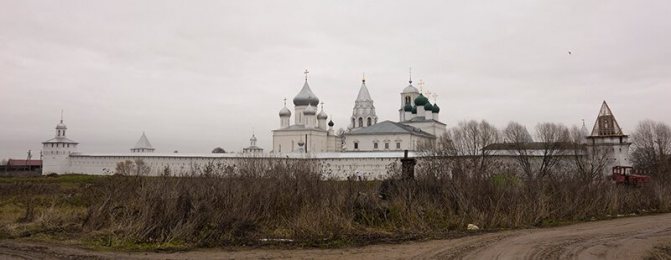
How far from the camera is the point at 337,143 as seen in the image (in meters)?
61.8

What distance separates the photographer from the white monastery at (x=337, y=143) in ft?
145

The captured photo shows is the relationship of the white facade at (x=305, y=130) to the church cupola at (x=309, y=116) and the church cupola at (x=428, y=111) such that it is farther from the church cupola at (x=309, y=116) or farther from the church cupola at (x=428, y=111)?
the church cupola at (x=428, y=111)

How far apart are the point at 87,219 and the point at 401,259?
7098 mm

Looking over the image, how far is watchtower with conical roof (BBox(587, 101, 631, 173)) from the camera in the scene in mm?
42938

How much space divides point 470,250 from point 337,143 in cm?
5273

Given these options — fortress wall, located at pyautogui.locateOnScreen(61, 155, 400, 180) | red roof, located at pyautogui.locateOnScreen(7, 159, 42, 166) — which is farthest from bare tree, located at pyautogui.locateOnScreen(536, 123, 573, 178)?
red roof, located at pyautogui.locateOnScreen(7, 159, 42, 166)

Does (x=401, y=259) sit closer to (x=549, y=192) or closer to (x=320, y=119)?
(x=549, y=192)

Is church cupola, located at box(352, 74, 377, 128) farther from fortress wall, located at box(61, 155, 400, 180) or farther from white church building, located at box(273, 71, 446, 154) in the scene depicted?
fortress wall, located at box(61, 155, 400, 180)

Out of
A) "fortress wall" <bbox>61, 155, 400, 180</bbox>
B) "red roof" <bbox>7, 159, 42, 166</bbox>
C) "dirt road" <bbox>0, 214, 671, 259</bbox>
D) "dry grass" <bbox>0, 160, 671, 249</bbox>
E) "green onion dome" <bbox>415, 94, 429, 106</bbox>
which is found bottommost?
"dirt road" <bbox>0, 214, 671, 259</bbox>

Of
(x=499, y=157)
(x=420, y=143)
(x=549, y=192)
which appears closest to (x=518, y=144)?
(x=499, y=157)

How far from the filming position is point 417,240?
10.4 m

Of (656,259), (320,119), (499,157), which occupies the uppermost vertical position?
(320,119)

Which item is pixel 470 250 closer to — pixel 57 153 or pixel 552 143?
pixel 552 143

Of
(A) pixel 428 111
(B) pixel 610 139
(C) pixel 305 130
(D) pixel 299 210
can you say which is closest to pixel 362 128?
(C) pixel 305 130
